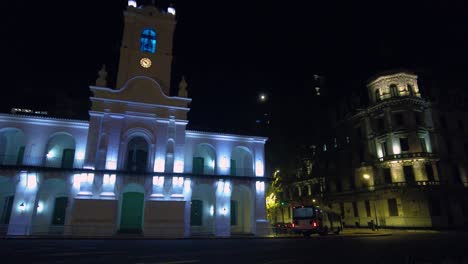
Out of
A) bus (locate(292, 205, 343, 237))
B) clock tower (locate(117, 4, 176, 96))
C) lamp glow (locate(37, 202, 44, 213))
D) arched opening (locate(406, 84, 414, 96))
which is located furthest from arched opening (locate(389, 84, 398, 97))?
lamp glow (locate(37, 202, 44, 213))

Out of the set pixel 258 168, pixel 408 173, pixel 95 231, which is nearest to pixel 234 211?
pixel 258 168

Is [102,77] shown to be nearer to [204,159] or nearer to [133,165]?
[133,165]

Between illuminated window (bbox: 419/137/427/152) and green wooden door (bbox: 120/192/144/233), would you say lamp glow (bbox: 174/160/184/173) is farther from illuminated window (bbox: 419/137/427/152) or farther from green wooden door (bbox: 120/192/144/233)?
illuminated window (bbox: 419/137/427/152)

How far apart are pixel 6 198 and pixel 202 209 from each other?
15869 millimetres

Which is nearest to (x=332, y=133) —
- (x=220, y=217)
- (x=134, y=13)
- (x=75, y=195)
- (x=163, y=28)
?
(x=220, y=217)

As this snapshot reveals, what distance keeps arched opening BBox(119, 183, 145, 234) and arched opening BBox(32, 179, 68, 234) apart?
4587 mm

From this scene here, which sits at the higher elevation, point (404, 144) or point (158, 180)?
point (404, 144)

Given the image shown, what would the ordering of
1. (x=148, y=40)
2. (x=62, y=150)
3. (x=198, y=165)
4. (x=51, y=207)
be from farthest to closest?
(x=148, y=40) → (x=198, y=165) → (x=62, y=150) → (x=51, y=207)

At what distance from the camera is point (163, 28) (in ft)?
89.0

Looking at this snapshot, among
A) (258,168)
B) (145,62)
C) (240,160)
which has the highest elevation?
(145,62)

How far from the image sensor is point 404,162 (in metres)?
32.7

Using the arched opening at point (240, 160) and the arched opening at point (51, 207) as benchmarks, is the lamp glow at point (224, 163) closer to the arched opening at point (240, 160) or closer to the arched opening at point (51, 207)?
the arched opening at point (240, 160)

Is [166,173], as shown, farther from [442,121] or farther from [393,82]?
[442,121]

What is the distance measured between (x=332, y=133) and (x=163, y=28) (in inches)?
1188
